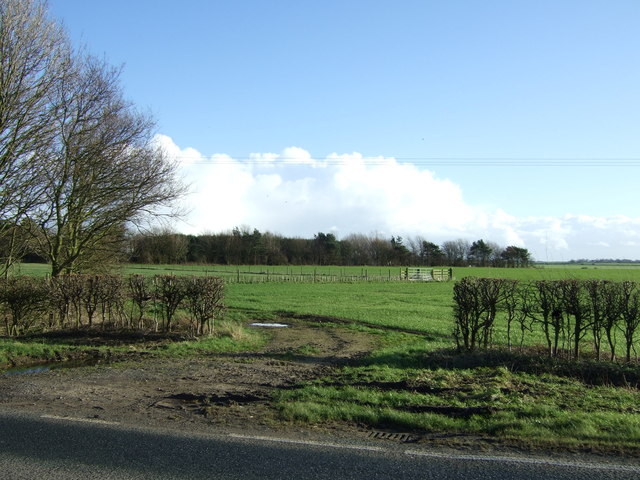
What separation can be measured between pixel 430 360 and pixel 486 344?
1.51 meters

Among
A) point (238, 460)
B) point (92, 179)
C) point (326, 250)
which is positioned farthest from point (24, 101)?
point (326, 250)

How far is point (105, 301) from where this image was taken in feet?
53.4

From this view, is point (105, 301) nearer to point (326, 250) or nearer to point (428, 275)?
point (428, 275)

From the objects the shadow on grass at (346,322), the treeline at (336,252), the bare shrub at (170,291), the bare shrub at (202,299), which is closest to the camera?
the bare shrub at (202,299)

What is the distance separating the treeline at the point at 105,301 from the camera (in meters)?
15.5

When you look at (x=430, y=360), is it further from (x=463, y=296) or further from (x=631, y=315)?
(x=631, y=315)

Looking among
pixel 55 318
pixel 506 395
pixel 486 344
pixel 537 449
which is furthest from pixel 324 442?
pixel 55 318

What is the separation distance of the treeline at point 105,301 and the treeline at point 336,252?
7589 centimetres

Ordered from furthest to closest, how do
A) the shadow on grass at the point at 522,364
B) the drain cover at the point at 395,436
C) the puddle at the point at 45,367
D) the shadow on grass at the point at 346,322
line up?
1. the shadow on grass at the point at 346,322
2. the puddle at the point at 45,367
3. the shadow on grass at the point at 522,364
4. the drain cover at the point at 395,436

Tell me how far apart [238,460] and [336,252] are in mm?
109197

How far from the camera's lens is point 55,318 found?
55.4 ft

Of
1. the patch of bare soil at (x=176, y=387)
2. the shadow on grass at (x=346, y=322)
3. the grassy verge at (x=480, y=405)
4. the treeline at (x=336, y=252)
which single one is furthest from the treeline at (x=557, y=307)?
the treeline at (x=336, y=252)

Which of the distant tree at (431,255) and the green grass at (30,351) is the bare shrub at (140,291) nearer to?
the green grass at (30,351)

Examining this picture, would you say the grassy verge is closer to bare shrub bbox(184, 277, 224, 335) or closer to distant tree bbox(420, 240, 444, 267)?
bare shrub bbox(184, 277, 224, 335)
